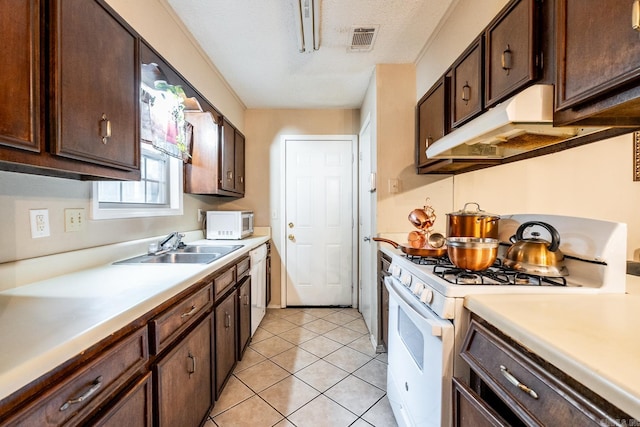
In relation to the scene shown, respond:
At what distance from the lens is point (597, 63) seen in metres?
0.79

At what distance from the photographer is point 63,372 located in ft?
2.11

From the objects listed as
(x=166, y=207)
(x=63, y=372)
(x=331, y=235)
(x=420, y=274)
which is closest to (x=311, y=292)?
(x=331, y=235)

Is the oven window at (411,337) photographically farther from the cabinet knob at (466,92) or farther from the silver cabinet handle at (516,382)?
the cabinet knob at (466,92)

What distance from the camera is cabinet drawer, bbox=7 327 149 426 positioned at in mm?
583

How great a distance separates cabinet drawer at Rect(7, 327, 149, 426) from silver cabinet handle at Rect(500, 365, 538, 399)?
1.07 m

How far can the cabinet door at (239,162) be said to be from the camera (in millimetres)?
3018

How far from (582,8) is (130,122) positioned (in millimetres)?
1696

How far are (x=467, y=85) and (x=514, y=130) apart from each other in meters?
0.52

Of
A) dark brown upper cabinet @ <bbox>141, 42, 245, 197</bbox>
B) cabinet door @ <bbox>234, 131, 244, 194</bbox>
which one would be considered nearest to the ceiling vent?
dark brown upper cabinet @ <bbox>141, 42, 245, 197</bbox>

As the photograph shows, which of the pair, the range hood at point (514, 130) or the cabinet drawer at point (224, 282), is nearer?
the range hood at point (514, 130)

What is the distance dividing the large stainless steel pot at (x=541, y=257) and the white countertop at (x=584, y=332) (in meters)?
0.17

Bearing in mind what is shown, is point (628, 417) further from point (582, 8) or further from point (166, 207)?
point (166, 207)

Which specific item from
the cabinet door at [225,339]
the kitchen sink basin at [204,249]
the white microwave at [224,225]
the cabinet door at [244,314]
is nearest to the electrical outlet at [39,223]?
the cabinet door at [225,339]

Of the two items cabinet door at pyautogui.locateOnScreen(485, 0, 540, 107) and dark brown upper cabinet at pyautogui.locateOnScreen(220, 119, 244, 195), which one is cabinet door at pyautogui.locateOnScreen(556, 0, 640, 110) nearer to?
cabinet door at pyautogui.locateOnScreen(485, 0, 540, 107)
